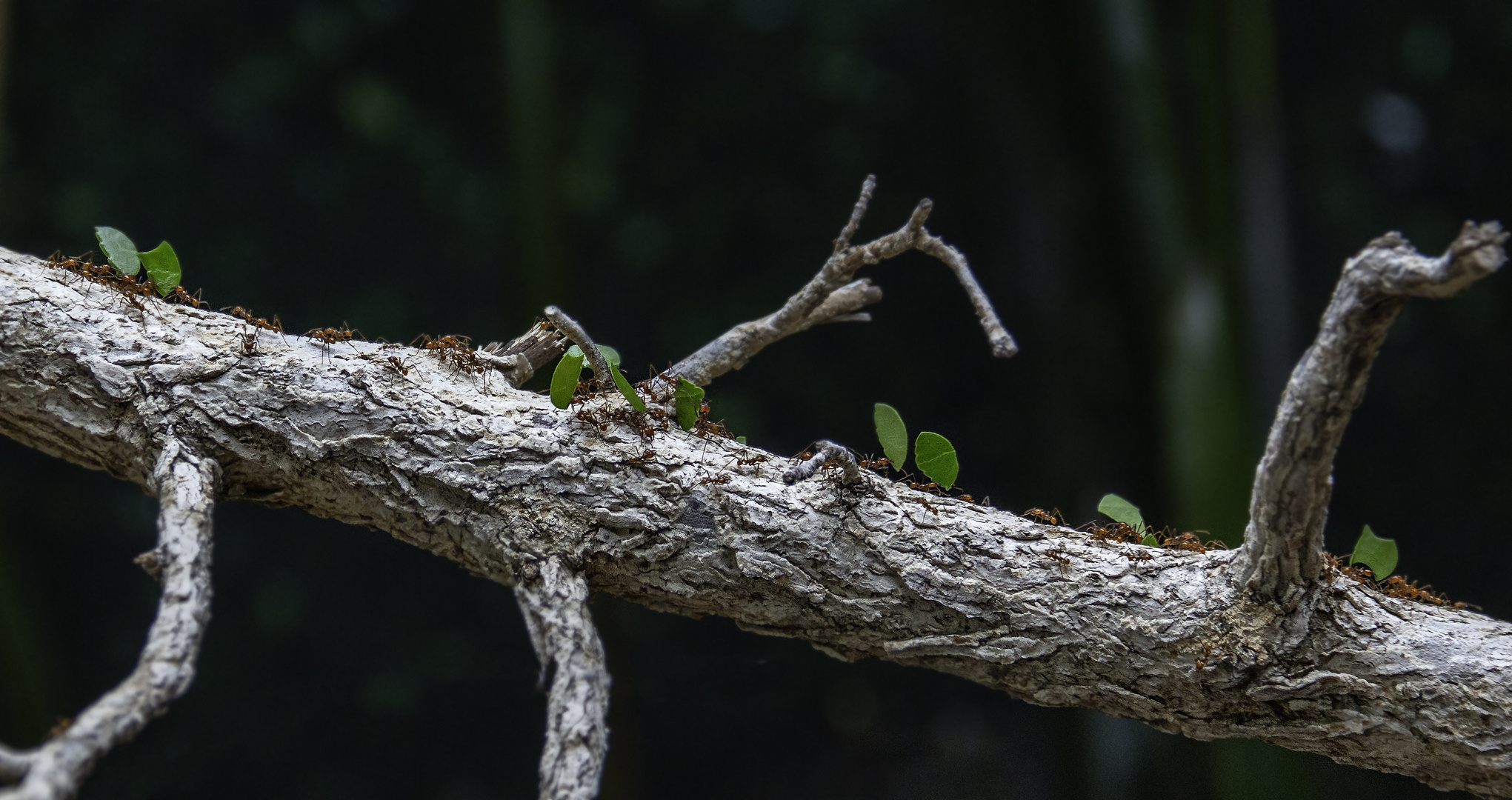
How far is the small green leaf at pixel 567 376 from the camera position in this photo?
77cm

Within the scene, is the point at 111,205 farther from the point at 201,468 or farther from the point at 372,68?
the point at 201,468

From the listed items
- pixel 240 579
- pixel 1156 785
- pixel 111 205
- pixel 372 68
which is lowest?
pixel 1156 785

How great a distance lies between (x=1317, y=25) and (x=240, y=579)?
300 centimetres

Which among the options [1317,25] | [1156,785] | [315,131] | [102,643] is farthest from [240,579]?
[1317,25]

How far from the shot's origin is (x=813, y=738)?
7.25 feet

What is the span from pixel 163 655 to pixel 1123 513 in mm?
759

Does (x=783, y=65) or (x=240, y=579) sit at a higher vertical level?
(x=783, y=65)

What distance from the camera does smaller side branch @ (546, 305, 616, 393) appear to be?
704mm

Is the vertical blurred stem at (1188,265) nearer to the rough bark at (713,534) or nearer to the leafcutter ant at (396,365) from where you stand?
the rough bark at (713,534)

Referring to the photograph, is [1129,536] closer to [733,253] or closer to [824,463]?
[824,463]

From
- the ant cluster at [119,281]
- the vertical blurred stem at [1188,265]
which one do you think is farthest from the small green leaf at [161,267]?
the vertical blurred stem at [1188,265]

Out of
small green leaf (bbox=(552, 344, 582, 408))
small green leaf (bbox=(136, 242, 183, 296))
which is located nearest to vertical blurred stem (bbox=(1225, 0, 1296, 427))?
small green leaf (bbox=(552, 344, 582, 408))

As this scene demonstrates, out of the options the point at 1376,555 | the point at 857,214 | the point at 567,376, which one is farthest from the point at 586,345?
the point at 1376,555

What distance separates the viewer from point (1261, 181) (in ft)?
6.71
